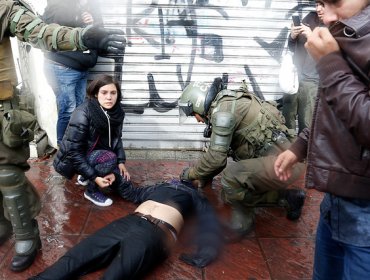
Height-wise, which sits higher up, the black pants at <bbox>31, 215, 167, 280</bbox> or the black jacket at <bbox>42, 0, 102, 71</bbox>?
the black jacket at <bbox>42, 0, 102, 71</bbox>

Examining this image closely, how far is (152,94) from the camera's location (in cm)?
534

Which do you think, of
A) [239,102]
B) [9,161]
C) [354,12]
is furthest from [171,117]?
[354,12]

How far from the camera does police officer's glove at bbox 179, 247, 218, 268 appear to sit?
2947mm

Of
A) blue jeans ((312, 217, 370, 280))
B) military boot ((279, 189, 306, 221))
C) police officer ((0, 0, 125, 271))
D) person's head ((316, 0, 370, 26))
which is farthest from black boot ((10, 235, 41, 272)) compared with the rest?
person's head ((316, 0, 370, 26))

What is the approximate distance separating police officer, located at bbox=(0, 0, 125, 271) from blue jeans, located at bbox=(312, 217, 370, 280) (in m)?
1.68

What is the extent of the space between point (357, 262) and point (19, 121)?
88.7 inches

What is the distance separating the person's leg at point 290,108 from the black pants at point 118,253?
113 inches

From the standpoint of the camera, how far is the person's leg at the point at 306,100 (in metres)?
4.71

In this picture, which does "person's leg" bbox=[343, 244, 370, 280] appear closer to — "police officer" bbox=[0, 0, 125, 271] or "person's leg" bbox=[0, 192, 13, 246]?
"police officer" bbox=[0, 0, 125, 271]

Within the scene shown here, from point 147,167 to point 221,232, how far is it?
1861mm

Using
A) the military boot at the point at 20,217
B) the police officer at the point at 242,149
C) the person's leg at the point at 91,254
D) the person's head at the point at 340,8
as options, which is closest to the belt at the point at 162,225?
the person's leg at the point at 91,254

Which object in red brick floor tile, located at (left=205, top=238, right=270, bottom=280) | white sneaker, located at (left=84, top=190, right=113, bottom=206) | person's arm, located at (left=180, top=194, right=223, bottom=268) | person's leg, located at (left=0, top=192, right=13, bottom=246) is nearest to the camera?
red brick floor tile, located at (left=205, top=238, right=270, bottom=280)

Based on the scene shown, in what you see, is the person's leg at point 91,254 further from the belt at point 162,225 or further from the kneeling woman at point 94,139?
the kneeling woman at point 94,139

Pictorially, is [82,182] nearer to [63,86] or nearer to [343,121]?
[63,86]
